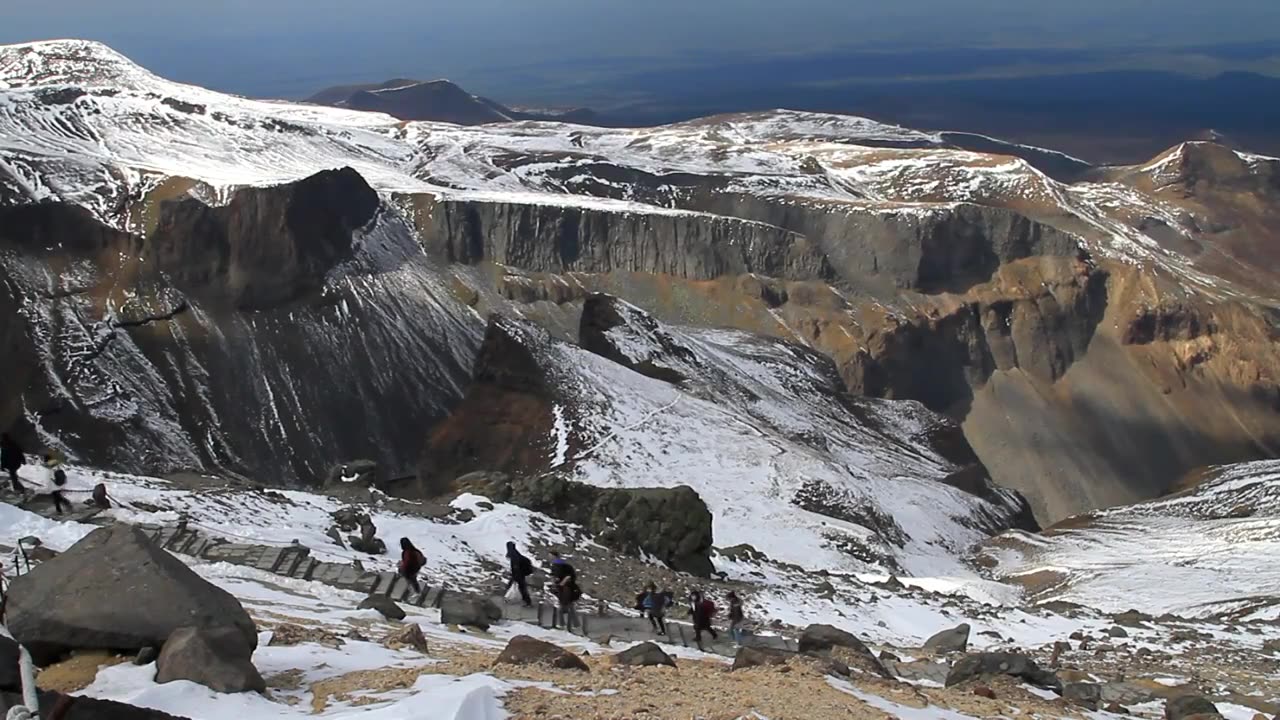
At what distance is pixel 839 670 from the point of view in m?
17.2

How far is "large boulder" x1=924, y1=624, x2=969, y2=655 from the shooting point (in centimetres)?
2608

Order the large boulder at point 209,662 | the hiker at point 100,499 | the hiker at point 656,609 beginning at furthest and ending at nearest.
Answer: the hiker at point 100,499, the hiker at point 656,609, the large boulder at point 209,662

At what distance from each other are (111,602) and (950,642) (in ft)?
60.7

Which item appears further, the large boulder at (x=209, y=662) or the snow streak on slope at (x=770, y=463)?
the snow streak on slope at (x=770, y=463)

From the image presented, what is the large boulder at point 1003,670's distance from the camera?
19453 mm

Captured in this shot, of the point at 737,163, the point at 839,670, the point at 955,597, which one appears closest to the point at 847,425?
the point at 955,597

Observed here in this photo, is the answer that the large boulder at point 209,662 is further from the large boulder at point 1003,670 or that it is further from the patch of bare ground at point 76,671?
the large boulder at point 1003,670

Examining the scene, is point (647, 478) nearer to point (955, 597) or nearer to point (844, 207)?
point (955, 597)

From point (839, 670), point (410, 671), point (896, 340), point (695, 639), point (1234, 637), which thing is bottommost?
point (896, 340)

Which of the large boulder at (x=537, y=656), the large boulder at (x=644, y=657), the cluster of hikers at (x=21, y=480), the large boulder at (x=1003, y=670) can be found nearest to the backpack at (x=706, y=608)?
the large boulder at (x=1003, y=670)

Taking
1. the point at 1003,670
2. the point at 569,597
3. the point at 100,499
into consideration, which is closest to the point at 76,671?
the point at 569,597

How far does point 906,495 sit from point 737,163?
109 meters

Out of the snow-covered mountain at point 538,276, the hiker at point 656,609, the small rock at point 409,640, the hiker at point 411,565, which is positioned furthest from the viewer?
the snow-covered mountain at point 538,276

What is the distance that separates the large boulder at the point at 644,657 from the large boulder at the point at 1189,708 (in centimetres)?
740
